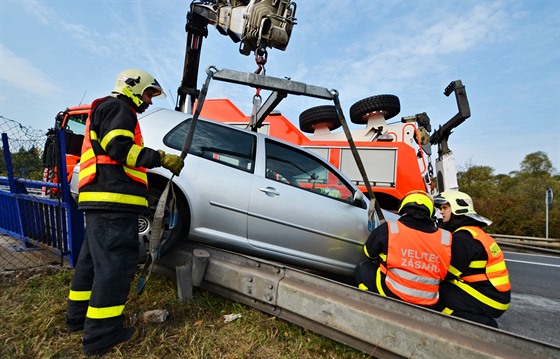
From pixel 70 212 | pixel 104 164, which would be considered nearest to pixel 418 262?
pixel 104 164

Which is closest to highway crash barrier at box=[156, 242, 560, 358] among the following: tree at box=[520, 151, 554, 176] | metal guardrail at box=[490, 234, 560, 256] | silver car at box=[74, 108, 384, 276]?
silver car at box=[74, 108, 384, 276]

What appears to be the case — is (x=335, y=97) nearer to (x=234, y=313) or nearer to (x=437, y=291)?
(x=437, y=291)

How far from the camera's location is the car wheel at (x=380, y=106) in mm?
5770

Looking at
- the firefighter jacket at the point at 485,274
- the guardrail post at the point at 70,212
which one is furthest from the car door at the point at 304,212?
the guardrail post at the point at 70,212

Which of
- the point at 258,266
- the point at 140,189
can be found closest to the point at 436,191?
the point at 258,266

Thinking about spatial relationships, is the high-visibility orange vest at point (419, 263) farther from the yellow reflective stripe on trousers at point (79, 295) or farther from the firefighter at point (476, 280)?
the yellow reflective stripe on trousers at point (79, 295)

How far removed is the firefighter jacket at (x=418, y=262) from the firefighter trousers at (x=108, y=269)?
1833 mm

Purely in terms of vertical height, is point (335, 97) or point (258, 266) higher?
point (335, 97)

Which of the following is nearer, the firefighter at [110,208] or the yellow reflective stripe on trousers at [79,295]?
the firefighter at [110,208]

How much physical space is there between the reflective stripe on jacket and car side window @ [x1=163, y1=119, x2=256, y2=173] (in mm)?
659

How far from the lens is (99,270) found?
1875 mm

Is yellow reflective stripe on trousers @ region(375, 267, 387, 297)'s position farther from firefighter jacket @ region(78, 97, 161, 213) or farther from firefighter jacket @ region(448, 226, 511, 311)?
firefighter jacket @ region(78, 97, 161, 213)

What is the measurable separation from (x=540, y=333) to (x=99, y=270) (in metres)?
3.85

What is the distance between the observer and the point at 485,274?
233 centimetres
